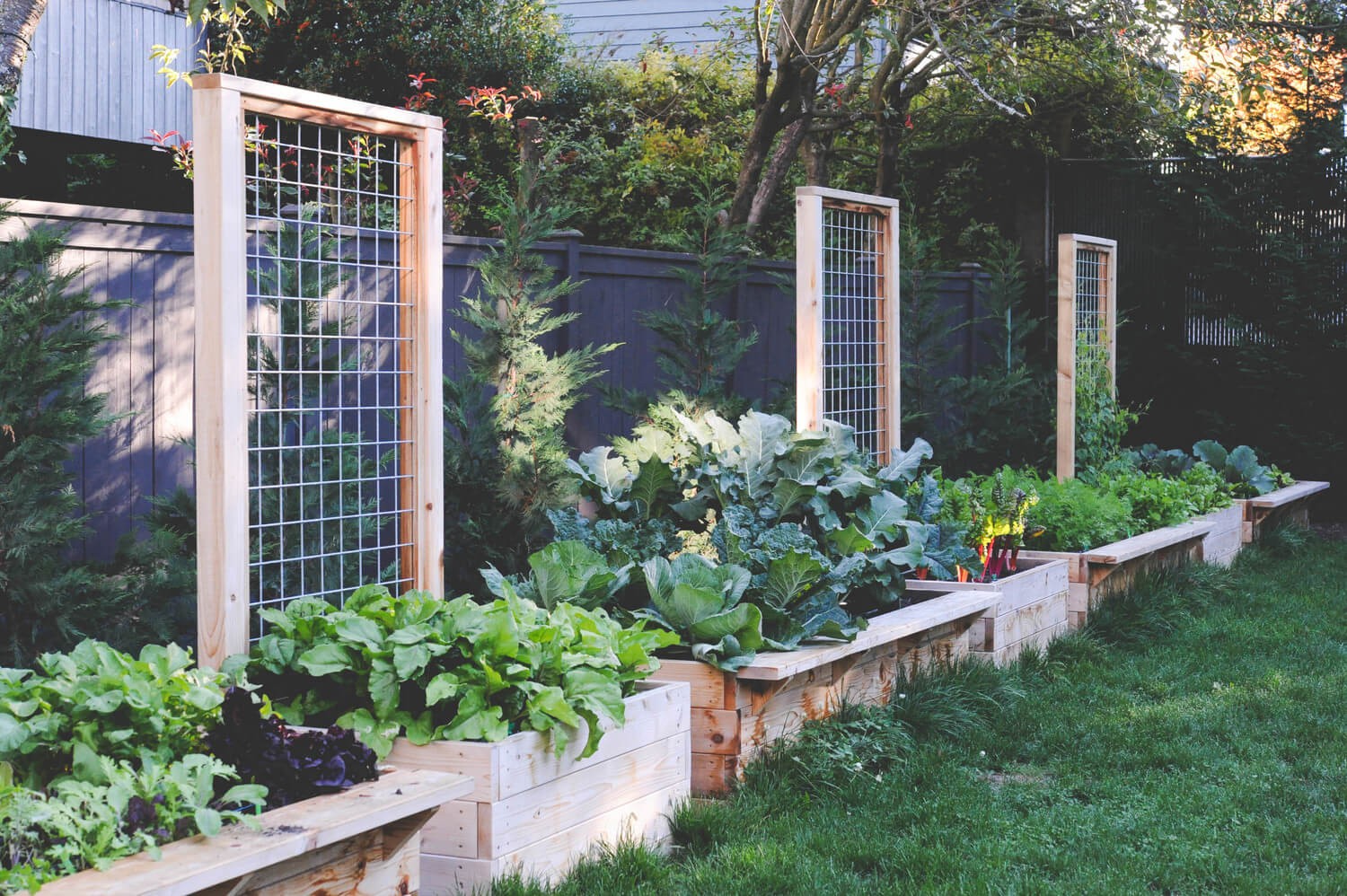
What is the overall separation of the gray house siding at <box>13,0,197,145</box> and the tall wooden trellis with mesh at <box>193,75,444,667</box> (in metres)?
5.25

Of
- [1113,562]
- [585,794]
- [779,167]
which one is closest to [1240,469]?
[1113,562]

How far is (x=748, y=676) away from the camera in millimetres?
3918

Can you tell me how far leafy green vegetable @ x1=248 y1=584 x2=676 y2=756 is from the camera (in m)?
3.13

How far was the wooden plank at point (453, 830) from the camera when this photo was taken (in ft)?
10.0

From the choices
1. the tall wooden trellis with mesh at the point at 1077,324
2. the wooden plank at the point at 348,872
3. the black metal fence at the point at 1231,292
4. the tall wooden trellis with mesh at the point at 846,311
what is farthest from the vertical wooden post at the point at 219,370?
the black metal fence at the point at 1231,292

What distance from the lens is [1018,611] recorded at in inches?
223

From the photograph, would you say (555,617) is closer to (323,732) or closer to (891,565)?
(323,732)

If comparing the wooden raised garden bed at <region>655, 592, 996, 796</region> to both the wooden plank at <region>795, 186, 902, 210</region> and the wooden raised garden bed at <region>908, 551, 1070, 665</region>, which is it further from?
the wooden plank at <region>795, 186, 902, 210</region>

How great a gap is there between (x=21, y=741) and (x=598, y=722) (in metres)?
1.30

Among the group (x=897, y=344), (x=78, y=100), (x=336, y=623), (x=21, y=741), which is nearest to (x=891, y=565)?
(x=897, y=344)

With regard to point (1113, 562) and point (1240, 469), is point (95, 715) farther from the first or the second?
point (1240, 469)

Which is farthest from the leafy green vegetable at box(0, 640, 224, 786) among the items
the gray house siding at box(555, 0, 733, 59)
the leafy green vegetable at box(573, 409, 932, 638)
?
the gray house siding at box(555, 0, 733, 59)

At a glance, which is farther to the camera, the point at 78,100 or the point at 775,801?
the point at 78,100

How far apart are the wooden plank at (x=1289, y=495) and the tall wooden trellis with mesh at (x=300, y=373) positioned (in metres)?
5.90
